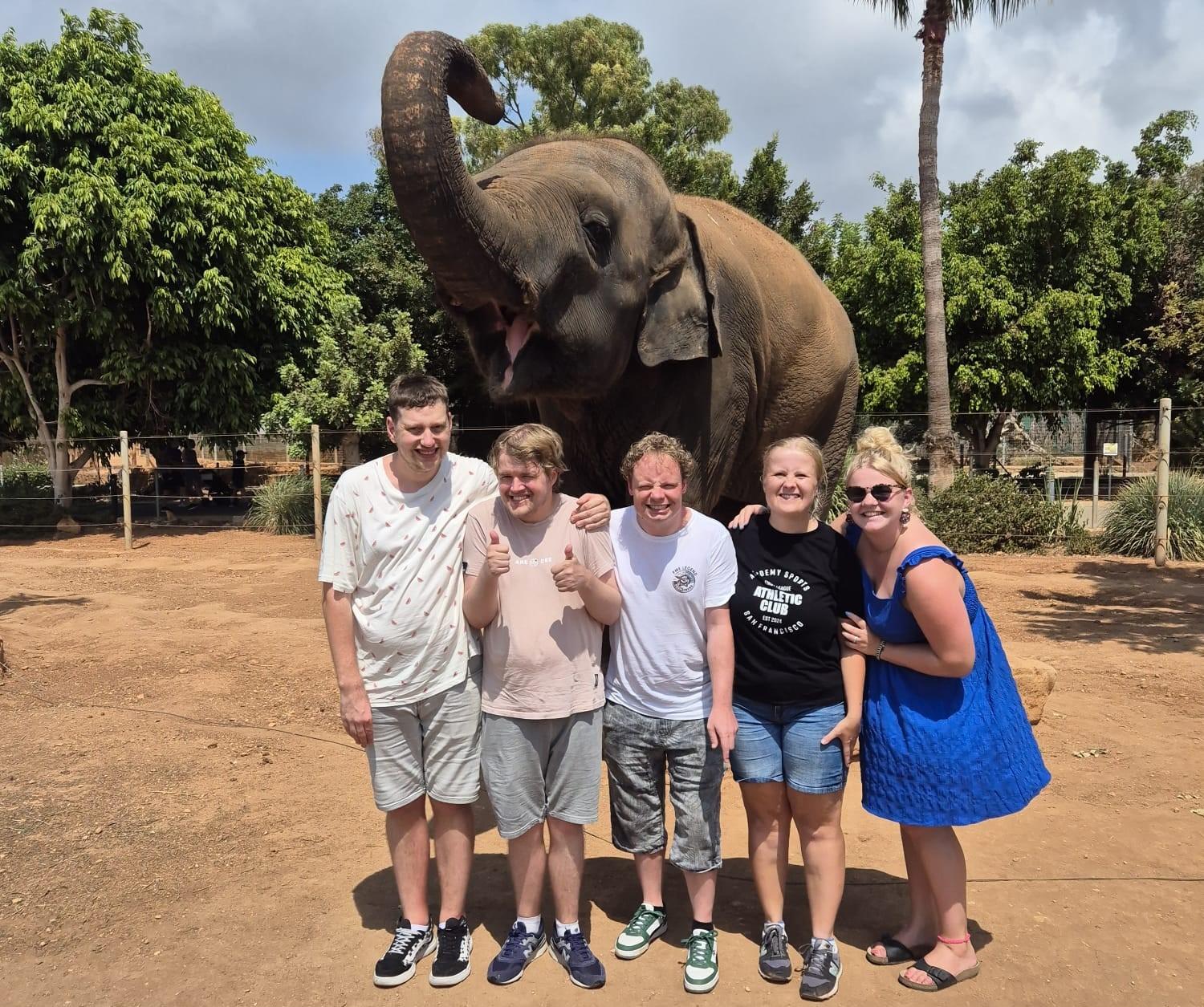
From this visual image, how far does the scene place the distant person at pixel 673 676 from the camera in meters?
2.71

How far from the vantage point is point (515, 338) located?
10.7ft

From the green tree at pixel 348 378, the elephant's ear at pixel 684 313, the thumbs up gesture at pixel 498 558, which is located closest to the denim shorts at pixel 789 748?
the thumbs up gesture at pixel 498 558

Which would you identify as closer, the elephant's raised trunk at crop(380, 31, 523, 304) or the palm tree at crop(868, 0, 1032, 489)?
the elephant's raised trunk at crop(380, 31, 523, 304)

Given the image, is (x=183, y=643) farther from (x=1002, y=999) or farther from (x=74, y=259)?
(x=74, y=259)

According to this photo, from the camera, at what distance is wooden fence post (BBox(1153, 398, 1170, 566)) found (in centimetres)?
1116

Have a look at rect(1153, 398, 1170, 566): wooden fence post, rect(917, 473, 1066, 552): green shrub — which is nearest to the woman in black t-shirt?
rect(1153, 398, 1170, 566): wooden fence post

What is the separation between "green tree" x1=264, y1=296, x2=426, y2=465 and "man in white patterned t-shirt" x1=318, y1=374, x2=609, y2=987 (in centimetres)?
1272

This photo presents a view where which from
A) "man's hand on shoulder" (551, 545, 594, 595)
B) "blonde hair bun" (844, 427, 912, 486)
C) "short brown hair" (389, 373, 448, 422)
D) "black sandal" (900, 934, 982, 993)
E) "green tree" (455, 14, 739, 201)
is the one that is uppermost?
"green tree" (455, 14, 739, 201)

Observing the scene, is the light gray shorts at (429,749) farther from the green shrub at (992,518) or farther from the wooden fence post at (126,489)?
the wooden fence post at (126,489)

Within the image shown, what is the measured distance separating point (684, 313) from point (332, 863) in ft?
8.52

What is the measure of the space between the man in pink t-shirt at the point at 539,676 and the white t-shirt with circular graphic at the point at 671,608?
3.4 inches

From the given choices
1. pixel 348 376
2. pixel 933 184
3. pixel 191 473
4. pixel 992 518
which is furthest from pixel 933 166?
pixel 191 473

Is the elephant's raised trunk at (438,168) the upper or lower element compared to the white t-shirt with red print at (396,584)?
upper

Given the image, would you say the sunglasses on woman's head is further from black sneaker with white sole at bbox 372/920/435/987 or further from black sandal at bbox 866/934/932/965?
black sneaker with white sole at bbox 372/920/435/987
